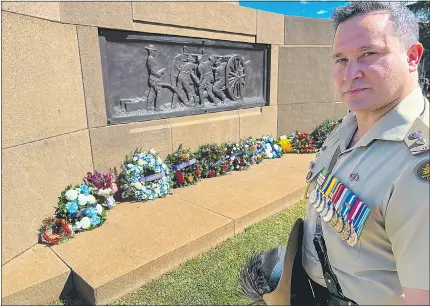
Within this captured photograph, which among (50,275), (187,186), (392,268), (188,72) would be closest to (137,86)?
(188,72)

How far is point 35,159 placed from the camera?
2891mm

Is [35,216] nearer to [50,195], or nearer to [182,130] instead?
[50,195]

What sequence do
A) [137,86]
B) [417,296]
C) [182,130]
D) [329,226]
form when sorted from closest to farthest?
1. [417,296]
2. [329,226]
3. [137,86]
4. [182,130]

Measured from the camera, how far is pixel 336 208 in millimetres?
1099

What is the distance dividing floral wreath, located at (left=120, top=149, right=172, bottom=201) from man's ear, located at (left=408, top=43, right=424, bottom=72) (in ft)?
10.8

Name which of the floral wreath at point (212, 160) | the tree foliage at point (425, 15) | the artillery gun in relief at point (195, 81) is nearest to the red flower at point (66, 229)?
the artillery gun in relief at point (195, 81)

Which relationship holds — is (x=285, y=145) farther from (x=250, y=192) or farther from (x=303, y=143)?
(x=250, y=192)

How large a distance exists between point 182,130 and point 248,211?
1868mm

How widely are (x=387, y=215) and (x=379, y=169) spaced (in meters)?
0.15

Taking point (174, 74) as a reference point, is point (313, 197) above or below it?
below

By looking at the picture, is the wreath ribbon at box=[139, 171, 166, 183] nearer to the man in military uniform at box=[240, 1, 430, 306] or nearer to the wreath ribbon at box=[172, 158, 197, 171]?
the wreath ribbon at box=[172, 158, 197, 171]

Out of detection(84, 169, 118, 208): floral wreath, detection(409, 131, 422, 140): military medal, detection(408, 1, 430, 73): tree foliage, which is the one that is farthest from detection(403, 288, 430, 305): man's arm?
detection(408, 1, 430, 73): tree foliage

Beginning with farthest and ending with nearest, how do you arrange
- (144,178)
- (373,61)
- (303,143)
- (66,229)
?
1. (303,143)
2. (144,178)
3. (66,229)
4. (373,61)

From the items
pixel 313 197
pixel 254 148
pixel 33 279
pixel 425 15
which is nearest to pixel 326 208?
pixel 313 197
